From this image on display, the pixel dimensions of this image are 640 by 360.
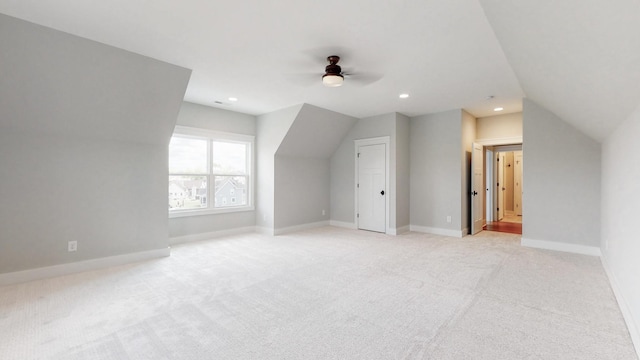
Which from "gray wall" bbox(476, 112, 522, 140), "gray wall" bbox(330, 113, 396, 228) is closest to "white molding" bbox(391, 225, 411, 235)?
"gray wall" bbox(330, 113, 396, 228)

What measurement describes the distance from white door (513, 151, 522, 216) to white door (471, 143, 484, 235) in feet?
11.4

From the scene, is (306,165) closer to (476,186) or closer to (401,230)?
(401,230)

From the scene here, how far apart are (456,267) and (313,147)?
3.80 meters

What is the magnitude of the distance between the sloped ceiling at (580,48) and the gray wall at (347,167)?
10.1 ft

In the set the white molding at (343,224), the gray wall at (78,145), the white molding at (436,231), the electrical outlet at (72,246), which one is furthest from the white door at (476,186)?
the electrical outlet at (72,246)

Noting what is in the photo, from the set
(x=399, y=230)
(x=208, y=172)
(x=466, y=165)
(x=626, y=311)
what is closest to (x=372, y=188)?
(x=399, y=230)

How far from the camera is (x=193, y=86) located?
167 inches

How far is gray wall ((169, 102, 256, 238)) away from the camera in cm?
507

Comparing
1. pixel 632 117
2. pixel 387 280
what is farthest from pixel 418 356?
pixel 632 117

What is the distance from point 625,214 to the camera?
8.22 feet

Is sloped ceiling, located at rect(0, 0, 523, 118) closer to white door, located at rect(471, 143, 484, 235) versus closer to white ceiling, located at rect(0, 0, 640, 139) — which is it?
white ceiling, located at rect(0, 0, 640, 139)

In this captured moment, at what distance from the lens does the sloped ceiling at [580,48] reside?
4.69 ft

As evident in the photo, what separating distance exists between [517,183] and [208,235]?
9114 mm

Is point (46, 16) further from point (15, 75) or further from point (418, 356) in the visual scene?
point (418, 356)
